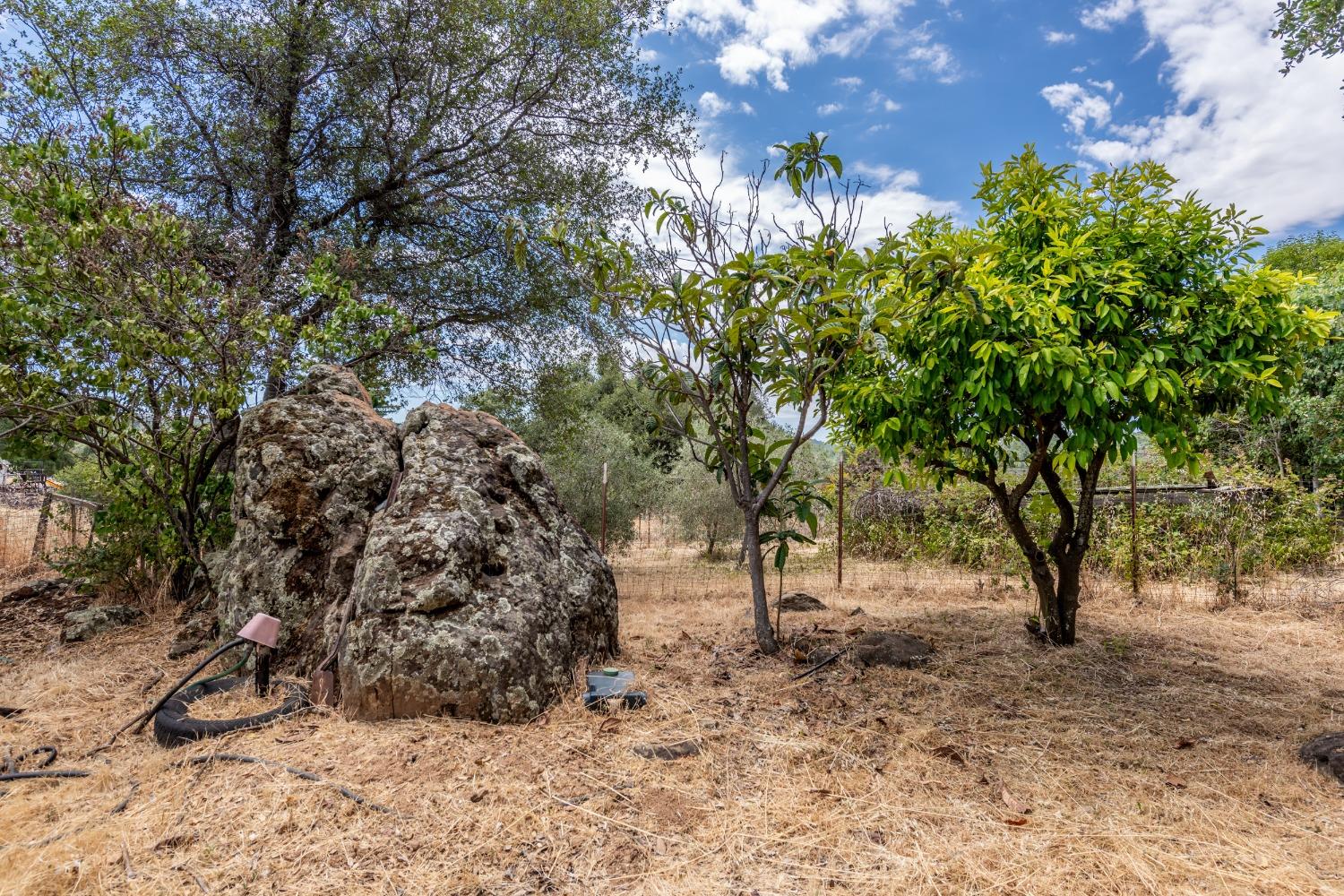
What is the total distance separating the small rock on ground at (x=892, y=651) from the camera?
15.6 ft

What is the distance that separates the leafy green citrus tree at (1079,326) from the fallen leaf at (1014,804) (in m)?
1.96

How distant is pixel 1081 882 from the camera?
7.00 feet

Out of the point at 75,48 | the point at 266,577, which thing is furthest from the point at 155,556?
the point at 75,48

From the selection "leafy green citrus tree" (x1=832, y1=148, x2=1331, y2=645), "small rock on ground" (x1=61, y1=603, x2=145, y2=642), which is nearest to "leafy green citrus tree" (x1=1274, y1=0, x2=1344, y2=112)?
"leafy green citrus tree" (x1=832, y1=148, x2=1331, y2=645)

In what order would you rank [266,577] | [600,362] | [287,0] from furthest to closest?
1. [600,362]
2. [287,0]
3. [266,577]

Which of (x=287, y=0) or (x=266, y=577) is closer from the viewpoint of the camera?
(x=266, y=577)

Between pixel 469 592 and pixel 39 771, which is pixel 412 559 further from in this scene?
pixel 39 771

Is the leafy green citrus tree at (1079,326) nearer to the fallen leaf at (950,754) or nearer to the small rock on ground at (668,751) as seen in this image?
the fallen leaf at (950,754)

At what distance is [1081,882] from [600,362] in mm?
8147

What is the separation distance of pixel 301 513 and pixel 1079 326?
17.0 ft

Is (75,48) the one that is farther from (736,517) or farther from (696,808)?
(736,517)

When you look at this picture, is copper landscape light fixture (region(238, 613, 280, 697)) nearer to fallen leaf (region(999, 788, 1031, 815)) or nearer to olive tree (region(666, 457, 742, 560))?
fallen leaf (region(999, 788, 1031, 815))

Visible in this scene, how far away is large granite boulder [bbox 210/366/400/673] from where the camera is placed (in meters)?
4.26

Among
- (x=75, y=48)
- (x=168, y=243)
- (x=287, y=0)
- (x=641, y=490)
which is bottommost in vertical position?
(x=641, y=490)
